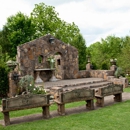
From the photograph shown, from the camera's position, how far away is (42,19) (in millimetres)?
30000

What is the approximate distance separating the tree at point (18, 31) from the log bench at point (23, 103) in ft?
60.4

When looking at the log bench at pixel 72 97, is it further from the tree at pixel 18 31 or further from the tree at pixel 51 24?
the tree at pixel 51 24

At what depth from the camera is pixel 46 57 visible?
1531 cm

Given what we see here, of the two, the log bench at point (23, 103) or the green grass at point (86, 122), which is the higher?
the log bench at point (23, 103)

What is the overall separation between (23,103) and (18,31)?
62.6 ft

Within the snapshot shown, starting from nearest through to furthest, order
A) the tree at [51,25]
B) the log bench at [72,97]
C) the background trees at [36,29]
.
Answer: the log bench at [72,97] < the background trees at [36,29] < the tree at [51,25]

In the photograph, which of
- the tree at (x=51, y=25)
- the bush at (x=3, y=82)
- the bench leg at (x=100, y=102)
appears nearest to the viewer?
the bench leg at (x=100, y=102)

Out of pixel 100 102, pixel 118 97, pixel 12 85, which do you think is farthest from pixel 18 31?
pixel 100 102

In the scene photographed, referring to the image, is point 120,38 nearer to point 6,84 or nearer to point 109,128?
point 6,84

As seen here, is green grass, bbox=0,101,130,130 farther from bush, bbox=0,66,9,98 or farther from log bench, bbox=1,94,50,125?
bush, bbox=0,66,9,98

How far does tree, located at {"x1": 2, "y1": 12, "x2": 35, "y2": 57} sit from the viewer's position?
80.0 feet

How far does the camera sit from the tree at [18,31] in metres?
24.4

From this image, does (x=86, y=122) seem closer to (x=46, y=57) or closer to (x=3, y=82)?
(x=3, y=82)

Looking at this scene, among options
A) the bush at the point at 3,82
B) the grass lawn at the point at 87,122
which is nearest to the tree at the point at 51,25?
the bush at the point at 3,82
